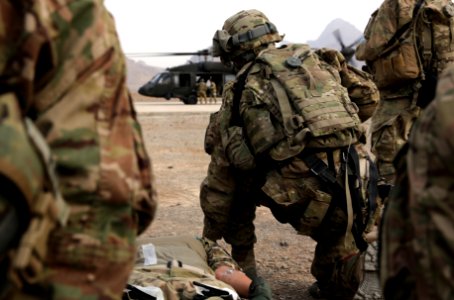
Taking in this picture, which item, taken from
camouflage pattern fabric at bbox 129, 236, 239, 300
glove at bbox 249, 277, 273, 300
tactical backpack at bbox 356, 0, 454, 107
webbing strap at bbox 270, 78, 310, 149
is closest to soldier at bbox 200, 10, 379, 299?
webbing strap at bbox 270, 78, 310, 149

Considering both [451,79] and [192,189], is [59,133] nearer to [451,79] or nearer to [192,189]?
[451,79]

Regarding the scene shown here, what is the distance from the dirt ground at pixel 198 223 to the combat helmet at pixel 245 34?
153 centimetres

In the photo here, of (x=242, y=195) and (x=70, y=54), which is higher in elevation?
(x=70, y=54)

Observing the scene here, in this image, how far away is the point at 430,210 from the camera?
141 centimetres

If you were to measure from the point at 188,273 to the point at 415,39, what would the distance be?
288cm

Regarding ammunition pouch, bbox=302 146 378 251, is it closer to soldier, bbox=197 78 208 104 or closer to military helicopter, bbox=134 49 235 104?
military helicopter, bbox=134 49 235 104

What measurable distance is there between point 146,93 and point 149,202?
31.0 metres

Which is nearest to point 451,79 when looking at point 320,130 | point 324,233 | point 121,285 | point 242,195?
point 121,285

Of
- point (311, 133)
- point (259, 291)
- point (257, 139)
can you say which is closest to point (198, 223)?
point (257, 139)

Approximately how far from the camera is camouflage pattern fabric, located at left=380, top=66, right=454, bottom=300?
1.39 m

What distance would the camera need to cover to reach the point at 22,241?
1331mm

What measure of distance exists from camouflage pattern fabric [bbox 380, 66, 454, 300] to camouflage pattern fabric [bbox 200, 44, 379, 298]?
7.48ft

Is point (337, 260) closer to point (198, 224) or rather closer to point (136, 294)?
point (136, 294)

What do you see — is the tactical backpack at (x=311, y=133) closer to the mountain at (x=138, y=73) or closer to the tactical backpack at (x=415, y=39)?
the tactical backpack at (x=415, y=39)
